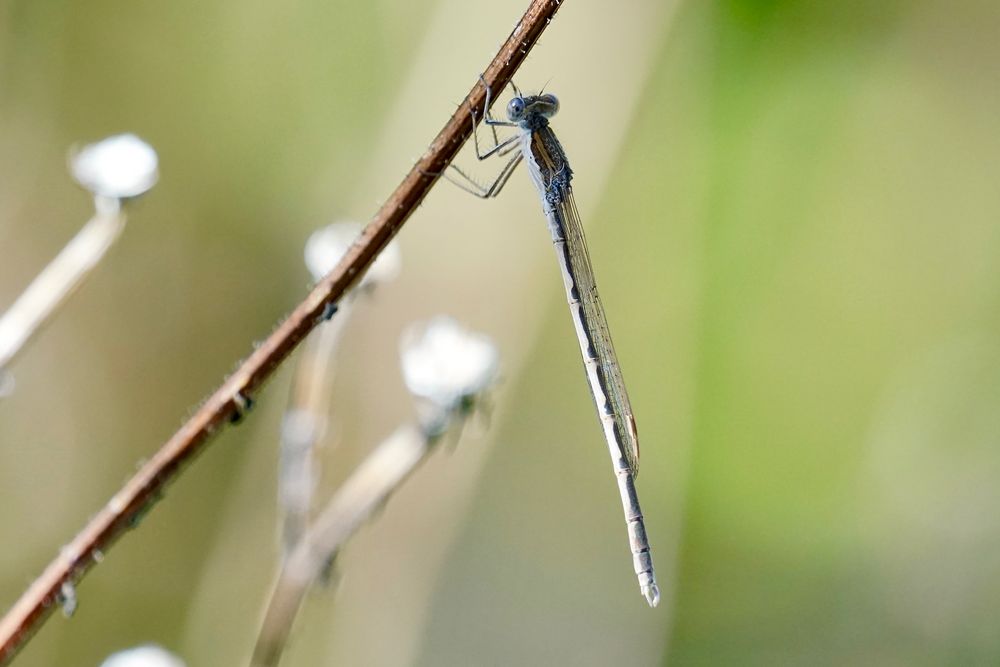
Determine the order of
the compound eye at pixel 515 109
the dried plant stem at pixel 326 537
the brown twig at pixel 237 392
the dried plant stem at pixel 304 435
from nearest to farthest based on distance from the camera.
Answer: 1. the brown twig at pixel 237 392
2. the dried plant stem at pixel 326 537
3. the dried plant stem at pixel 304 435
4. the compound eye at pixel 515 109

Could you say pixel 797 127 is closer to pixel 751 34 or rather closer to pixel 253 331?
pixel 751 34

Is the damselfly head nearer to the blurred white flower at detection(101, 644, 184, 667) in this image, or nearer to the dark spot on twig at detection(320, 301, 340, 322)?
the dark spot on twig at detection(320, 301, 340, 322)

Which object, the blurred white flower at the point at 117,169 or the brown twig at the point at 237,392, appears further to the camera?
the blurred white flower at the point at 117,169

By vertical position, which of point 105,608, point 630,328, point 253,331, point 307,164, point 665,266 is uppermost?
point 665,266

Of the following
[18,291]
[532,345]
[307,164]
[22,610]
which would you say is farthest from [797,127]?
[22,610]

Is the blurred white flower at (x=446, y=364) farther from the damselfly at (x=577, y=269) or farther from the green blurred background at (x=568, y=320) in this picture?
the green blurred background at (x=568, y=320)

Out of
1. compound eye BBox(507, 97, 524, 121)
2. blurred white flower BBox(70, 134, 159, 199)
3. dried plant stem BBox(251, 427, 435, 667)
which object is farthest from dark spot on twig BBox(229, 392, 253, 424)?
compound eye BBox(507, 97, 524, 121)

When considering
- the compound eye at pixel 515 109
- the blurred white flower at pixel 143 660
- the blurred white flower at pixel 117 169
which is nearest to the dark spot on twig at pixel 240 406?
the blurred white flower at pixel 117 169

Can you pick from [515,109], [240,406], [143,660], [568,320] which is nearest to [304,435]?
[240,406]
